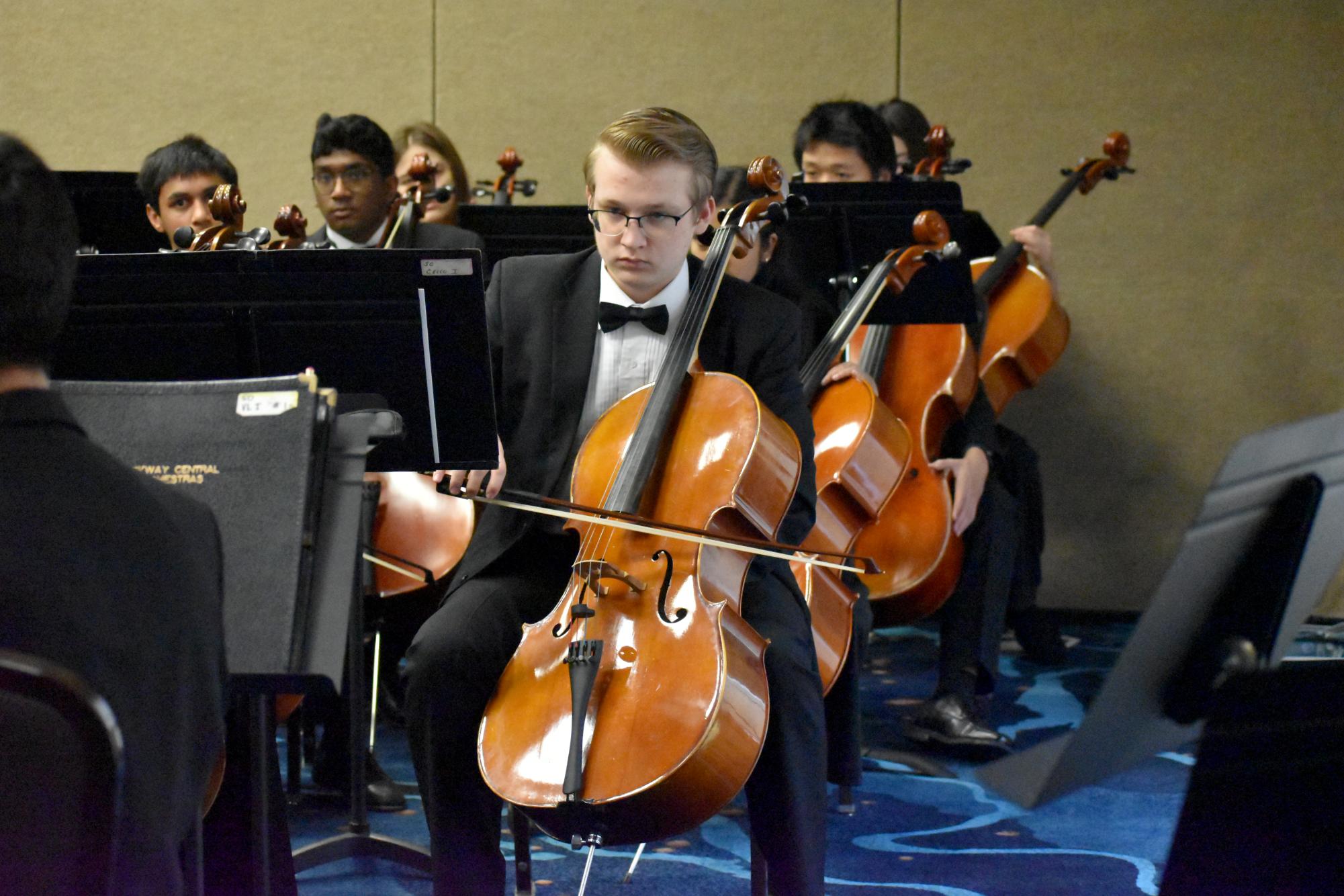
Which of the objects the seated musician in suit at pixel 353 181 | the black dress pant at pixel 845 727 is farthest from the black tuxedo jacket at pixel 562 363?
the seated musician in suit at pixel 353 181

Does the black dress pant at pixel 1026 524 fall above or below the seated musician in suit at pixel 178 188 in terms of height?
below

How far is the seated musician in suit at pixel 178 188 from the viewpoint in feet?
10.6

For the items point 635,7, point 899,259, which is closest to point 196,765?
point 899,259

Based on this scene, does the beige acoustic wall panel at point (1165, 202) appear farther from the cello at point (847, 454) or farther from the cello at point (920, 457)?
the cello at point (847, 454)

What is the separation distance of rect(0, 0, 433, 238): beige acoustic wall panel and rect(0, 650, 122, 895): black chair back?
3.86m

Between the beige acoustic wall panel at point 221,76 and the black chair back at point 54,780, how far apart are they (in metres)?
3.86

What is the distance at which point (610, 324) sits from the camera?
210cm

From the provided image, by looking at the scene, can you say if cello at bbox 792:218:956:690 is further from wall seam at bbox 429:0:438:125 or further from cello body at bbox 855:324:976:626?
wall seam at bbox 429:0:438:125

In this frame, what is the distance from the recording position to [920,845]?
7.96 ft

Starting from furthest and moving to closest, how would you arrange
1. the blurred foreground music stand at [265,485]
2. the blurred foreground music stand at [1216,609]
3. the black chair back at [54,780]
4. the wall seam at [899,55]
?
the wall seam at [899,55]
the blurred foreground music stand at [265,485]
the blurred foreground music stand at [1216,609]
the black chair back at [54,780]

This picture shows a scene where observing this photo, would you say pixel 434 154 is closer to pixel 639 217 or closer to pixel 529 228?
pixel 529 228

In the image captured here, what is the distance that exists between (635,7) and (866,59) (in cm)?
73

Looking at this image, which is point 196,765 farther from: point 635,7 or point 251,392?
point 635,7

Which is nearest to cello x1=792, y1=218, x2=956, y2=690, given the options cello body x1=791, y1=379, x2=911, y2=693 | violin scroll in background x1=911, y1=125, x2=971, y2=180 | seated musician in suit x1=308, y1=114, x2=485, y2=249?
cello body x1=791, y1=379, x2=911, y2=693
